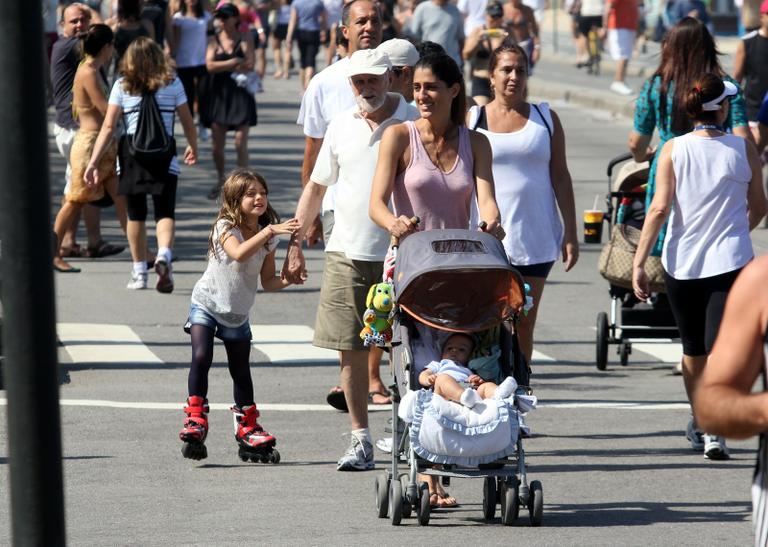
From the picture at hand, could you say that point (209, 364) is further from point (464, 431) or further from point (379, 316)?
point (464, 431)

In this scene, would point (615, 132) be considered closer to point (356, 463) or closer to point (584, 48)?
point (584, 48)

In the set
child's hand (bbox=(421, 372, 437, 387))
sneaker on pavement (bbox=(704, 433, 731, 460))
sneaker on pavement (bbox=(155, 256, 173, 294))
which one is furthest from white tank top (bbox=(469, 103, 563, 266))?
sneaker on pavement (bbox=(155, 256, 173, 294))

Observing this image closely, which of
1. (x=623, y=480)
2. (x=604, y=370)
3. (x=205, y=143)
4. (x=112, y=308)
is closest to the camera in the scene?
(x=623, y=480)

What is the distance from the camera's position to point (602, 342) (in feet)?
35.0

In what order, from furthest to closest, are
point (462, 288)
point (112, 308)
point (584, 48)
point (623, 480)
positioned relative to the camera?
point (584, 48)
point (112, 308)
point (623, 480)
point (462, 288)

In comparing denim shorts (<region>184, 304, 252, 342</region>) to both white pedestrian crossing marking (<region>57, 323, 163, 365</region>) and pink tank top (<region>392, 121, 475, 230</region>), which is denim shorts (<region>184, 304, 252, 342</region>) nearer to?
pink tank top (<region>392, 121, 475, 230</region>)

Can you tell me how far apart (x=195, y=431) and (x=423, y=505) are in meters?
1.49

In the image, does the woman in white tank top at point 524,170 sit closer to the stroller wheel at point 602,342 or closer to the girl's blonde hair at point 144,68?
the stroller wheel at point 602,342

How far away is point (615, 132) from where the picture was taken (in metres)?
26.1

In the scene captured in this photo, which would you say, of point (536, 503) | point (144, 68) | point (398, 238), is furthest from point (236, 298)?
point (144, 68)

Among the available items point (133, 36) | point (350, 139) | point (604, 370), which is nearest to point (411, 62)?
Result: point (350, 139)

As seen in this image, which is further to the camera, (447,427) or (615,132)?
(615,132)

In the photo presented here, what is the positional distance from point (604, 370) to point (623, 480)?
3.07 metres

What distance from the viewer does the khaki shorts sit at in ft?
26.1
